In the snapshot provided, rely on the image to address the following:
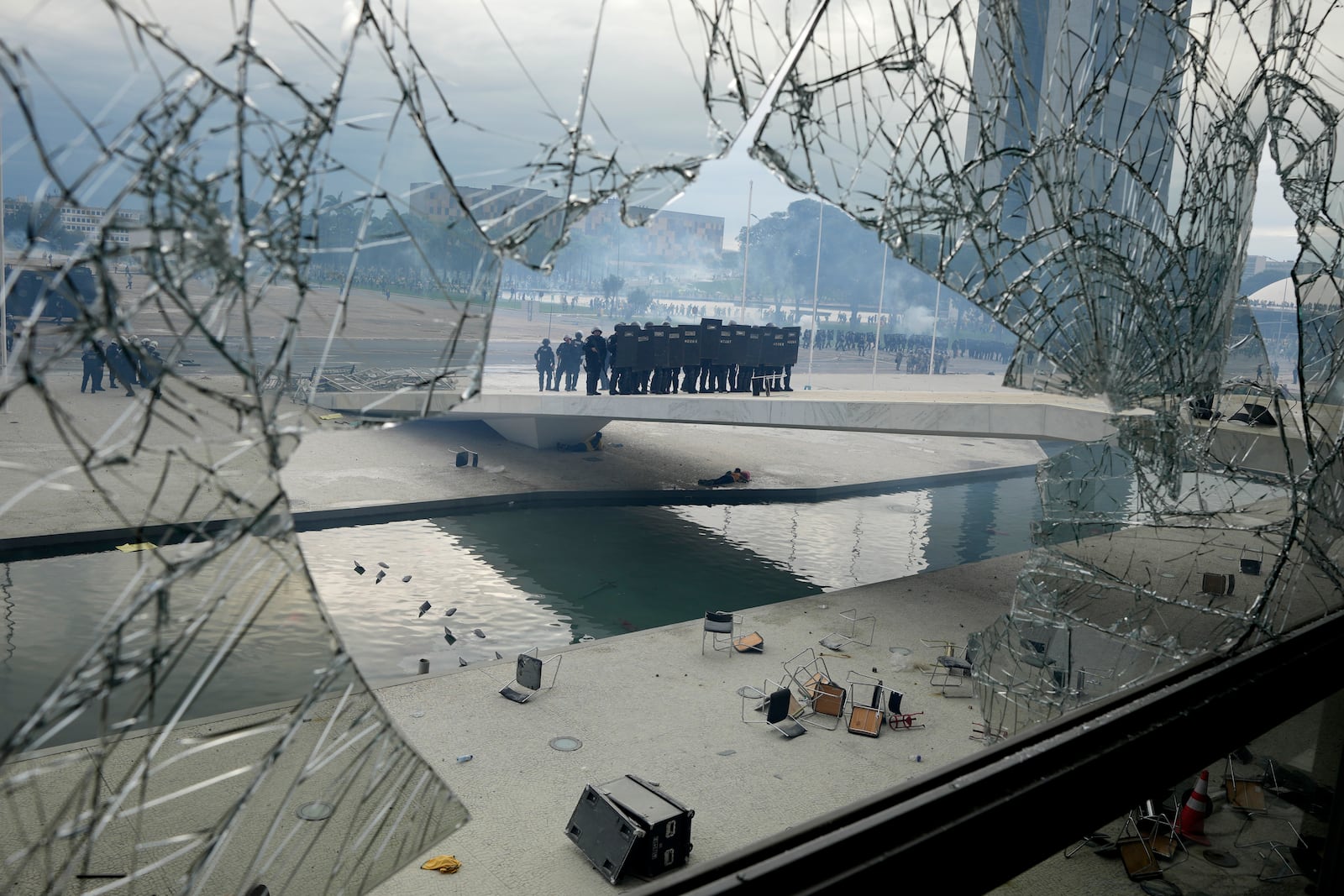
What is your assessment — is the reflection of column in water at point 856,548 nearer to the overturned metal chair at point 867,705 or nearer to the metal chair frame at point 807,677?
the metal chair frame at point 807,677

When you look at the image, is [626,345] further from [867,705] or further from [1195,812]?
[1195,812]

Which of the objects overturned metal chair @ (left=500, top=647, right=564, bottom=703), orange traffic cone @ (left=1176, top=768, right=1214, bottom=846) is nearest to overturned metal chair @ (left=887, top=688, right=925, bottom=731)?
orange traffic cone @ (left=1176, top=768, right=1214, bottom=846)

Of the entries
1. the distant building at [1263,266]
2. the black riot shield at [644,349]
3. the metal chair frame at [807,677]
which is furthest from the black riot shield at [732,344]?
the distant building at [1263,266]

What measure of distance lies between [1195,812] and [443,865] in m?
2.27

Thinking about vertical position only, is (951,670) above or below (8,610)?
below

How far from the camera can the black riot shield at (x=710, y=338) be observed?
28.1 ft

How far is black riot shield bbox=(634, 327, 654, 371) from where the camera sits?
8.17m

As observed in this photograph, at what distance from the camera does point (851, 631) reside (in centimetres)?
545

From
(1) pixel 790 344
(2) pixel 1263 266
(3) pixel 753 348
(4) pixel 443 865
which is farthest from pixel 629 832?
(1) pixel 790 344

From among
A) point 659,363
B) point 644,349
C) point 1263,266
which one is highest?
point 1263,266

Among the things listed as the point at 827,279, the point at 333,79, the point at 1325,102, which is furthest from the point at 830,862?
the point at 827,279

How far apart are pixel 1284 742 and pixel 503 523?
6.09 metres

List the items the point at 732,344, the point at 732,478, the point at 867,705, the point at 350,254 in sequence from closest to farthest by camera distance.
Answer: the point at 350,254, the point at 867,705, the point at 732,344, the point at 732,478

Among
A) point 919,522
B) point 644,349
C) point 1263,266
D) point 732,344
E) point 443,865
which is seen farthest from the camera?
point 919,522
